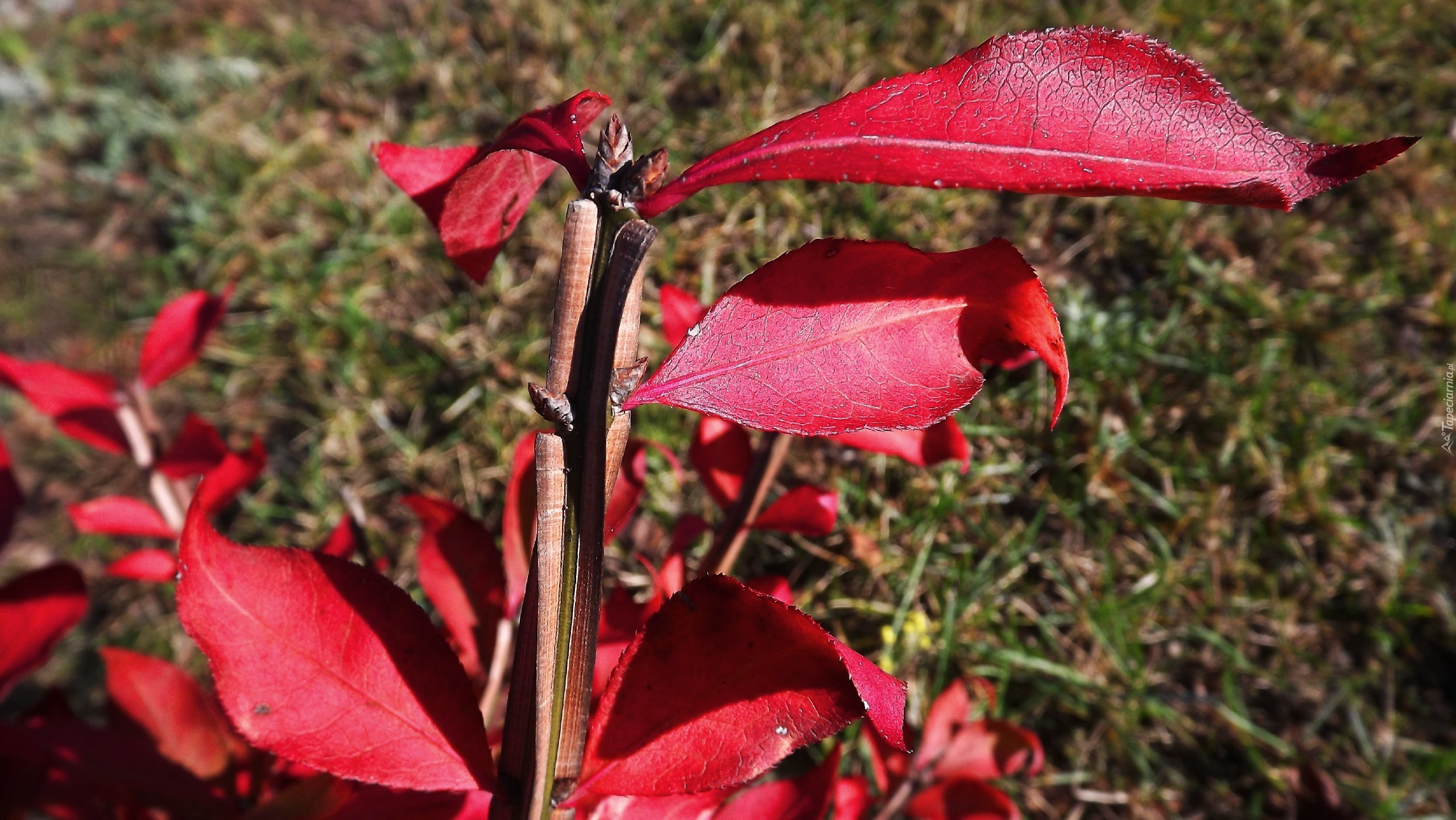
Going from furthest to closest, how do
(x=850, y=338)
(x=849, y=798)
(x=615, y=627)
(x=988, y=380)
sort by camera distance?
(x=988, y=380), (x=849, y=798), (x=615, y=627), (x=850, y=338)

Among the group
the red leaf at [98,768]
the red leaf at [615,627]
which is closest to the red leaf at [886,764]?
the red leaf at [615,627]

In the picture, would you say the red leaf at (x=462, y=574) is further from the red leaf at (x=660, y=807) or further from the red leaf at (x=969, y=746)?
the red leaf at (x=969, y=746)

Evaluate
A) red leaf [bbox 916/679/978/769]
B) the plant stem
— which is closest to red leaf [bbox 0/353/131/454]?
the plant stem

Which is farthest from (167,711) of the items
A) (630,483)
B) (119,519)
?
(630,483)

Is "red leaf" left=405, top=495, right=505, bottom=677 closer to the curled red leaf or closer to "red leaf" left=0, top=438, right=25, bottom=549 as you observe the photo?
the curled red leaf

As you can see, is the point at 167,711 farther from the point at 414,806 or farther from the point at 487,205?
the point at 487,205
